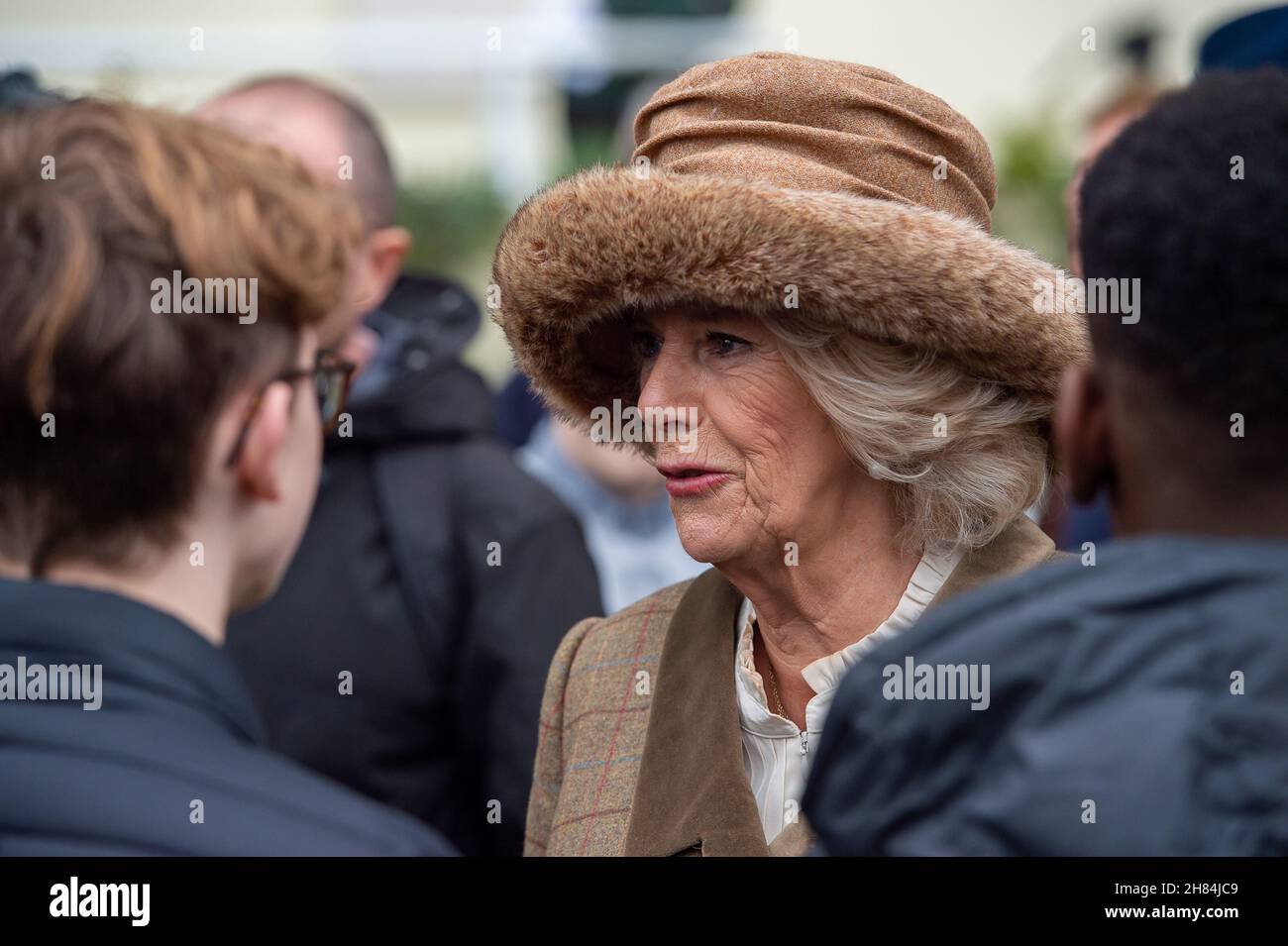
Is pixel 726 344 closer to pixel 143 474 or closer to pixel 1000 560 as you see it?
pixel 1000 560

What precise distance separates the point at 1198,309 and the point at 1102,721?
0.38m

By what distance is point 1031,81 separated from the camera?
37.4 feet

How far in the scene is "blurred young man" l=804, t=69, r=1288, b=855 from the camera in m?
1.23

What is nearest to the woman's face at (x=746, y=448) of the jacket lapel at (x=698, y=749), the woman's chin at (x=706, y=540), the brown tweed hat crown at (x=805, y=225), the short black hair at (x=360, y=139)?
the woman's chin at (x=706, y=540)

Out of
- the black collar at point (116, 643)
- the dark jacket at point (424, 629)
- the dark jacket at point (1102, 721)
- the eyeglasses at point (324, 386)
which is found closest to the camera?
the dark jacket at point (1102, 721)

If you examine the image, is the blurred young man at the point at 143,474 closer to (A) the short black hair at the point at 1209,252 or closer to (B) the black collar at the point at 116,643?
(B) the black collar at the point at 116,643

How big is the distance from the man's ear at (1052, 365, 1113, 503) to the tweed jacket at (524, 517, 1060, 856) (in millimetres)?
979

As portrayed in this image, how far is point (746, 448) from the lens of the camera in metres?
2.48

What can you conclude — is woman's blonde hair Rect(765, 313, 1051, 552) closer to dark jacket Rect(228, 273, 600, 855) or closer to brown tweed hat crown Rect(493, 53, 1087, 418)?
brown tweed hat crown Rect(493, 53, 1087, 418)

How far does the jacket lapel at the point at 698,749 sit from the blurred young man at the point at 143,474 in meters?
0.80

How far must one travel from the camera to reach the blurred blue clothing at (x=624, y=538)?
456 centimetres

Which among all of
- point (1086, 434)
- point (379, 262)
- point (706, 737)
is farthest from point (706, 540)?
point (379, 262)
